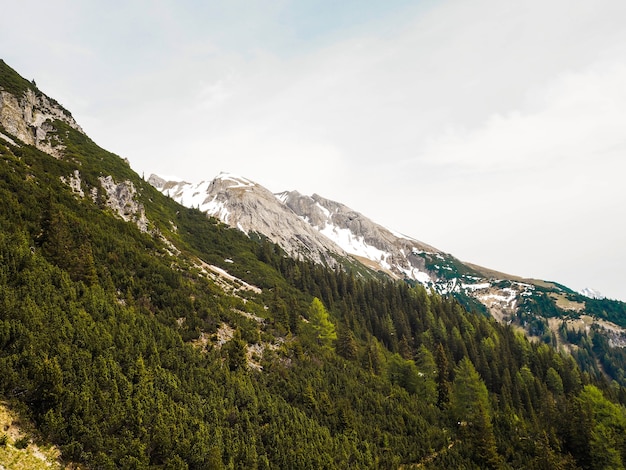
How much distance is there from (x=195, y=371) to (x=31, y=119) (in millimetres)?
74492

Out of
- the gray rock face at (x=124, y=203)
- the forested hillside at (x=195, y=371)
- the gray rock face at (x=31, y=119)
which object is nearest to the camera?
the forested hillside at (x=195, y=371)

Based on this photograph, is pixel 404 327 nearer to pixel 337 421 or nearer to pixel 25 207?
pixel 337 421

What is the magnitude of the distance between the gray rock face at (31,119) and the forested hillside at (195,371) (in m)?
3.21

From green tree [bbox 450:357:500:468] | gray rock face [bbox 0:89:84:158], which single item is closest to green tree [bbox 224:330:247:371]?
green tree [bbox 450:357:500:468]

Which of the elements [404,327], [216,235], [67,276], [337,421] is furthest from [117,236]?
[404,327]

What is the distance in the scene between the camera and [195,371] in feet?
101

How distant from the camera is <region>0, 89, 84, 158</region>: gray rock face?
6550cm

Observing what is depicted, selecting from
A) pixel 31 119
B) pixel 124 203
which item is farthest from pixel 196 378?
pixel 31 119

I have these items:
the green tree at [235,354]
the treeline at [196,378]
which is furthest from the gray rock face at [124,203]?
the green tree at [235,354]

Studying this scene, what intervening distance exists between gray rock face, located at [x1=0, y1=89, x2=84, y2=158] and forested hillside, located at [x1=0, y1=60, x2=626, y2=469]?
3213 mm

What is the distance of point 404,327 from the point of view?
91.9 meters

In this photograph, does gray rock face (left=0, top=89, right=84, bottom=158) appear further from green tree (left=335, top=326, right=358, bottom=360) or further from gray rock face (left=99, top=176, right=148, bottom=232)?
green tree (left=335, top=326, right=358, bottom=360)

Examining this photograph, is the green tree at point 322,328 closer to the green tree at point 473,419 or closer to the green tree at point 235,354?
the green tree at point 473,419

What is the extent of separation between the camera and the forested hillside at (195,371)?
20453mm
